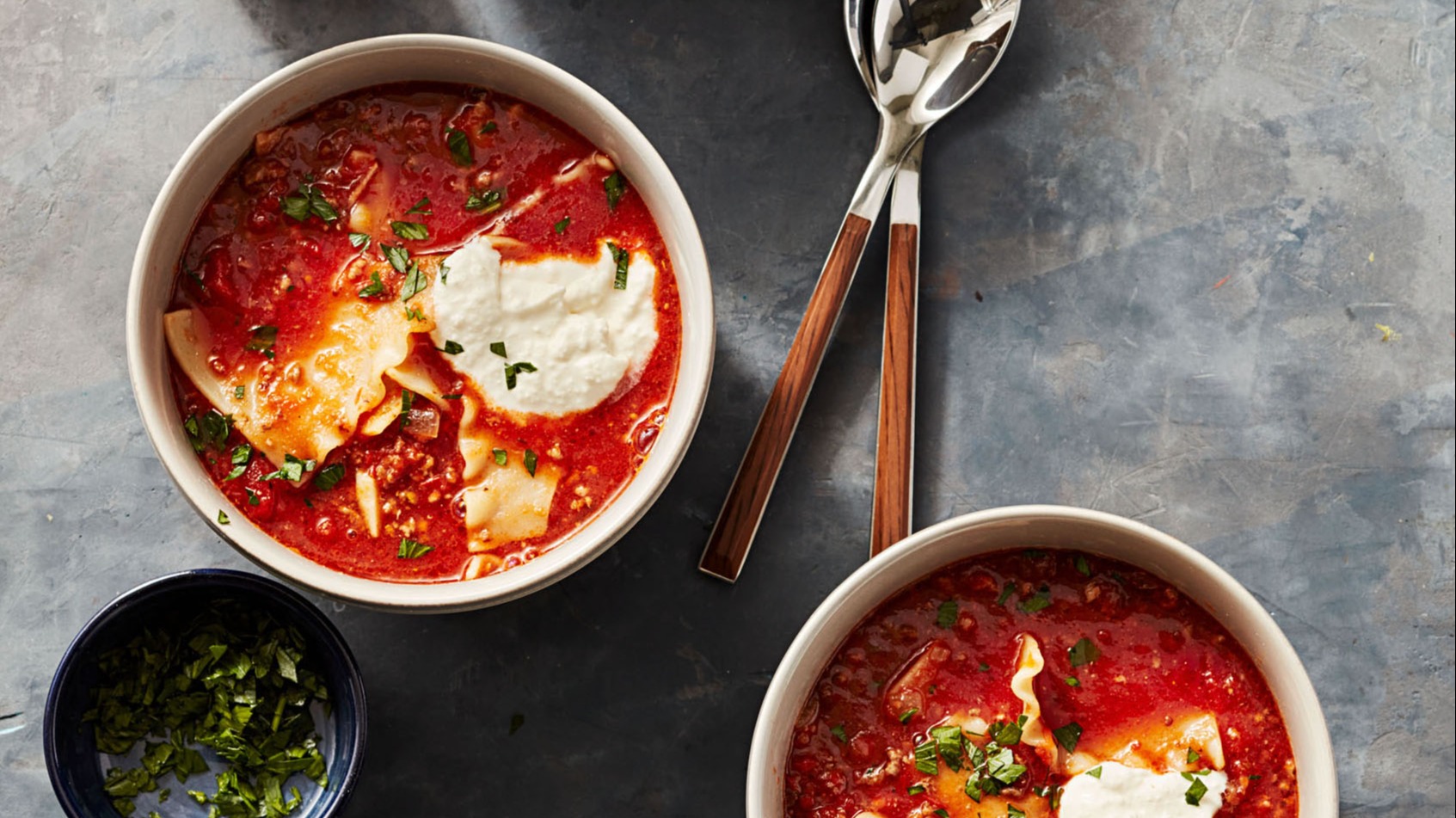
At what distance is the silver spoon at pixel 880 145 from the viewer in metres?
3.59

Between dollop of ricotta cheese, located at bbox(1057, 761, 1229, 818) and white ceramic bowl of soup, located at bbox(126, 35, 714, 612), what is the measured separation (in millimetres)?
1309

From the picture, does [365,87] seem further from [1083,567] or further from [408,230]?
[1083,567]

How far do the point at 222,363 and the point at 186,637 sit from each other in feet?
2.60

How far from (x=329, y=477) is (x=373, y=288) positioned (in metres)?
0.48

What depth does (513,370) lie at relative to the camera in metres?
3.16

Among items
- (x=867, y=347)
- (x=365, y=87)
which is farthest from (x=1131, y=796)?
(x=365, y=87)

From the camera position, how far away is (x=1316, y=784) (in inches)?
123

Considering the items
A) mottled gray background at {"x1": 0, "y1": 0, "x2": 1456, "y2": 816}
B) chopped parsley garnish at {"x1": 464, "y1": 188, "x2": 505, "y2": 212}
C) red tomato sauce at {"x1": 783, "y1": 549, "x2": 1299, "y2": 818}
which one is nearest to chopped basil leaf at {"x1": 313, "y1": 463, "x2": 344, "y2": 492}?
mottled gray background at {"x1": 0, "y1": 0, "x2": 1456, "y2": 816}

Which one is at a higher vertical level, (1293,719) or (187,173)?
(187,173)

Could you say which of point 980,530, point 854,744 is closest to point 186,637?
point 854,744

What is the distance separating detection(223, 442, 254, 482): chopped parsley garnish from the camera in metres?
3.13

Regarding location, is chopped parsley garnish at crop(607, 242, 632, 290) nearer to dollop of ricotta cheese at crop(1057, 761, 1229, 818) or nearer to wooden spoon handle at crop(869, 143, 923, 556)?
wooden spoon handle at crop(869, 143, 923, 556)

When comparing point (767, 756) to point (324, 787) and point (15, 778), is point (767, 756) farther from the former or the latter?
point (15, 778)

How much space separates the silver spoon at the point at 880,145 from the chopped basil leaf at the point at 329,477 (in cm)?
105
